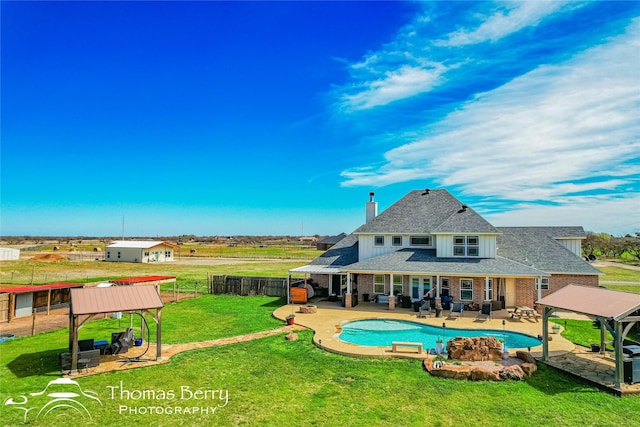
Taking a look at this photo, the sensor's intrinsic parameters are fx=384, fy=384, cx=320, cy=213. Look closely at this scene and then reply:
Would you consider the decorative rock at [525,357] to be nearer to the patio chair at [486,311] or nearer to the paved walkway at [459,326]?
the paved walkway at [459,326]

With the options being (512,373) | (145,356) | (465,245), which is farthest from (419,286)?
(145,356)

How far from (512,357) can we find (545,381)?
2157 millimetres

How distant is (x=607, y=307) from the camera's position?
41.7 feet

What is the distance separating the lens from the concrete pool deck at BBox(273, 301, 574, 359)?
16.4 metres

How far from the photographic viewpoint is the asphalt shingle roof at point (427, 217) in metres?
27.7

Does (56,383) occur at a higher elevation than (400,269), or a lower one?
lower

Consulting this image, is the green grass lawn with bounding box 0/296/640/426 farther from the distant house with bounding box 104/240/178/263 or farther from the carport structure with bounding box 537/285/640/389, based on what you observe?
the distant house with bounding box 104/240/178/263

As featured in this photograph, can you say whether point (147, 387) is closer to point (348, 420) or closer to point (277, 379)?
point (277, 379)

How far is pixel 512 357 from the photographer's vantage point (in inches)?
605

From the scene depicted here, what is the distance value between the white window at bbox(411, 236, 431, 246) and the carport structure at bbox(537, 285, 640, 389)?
14.2 metres

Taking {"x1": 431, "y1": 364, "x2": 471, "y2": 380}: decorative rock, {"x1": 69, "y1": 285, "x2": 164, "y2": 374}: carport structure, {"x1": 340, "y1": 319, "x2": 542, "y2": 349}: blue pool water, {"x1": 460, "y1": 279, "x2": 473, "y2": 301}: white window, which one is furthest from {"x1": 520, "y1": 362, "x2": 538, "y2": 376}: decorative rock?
{"x1": 69, "y1": 285, "x2": 164, "y2": 374}: carport structure

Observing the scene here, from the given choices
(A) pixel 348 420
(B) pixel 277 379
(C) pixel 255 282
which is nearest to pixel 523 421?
(A) pixel 348 420

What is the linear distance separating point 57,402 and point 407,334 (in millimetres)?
15195

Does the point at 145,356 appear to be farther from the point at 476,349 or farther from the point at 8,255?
the point at 8,255
